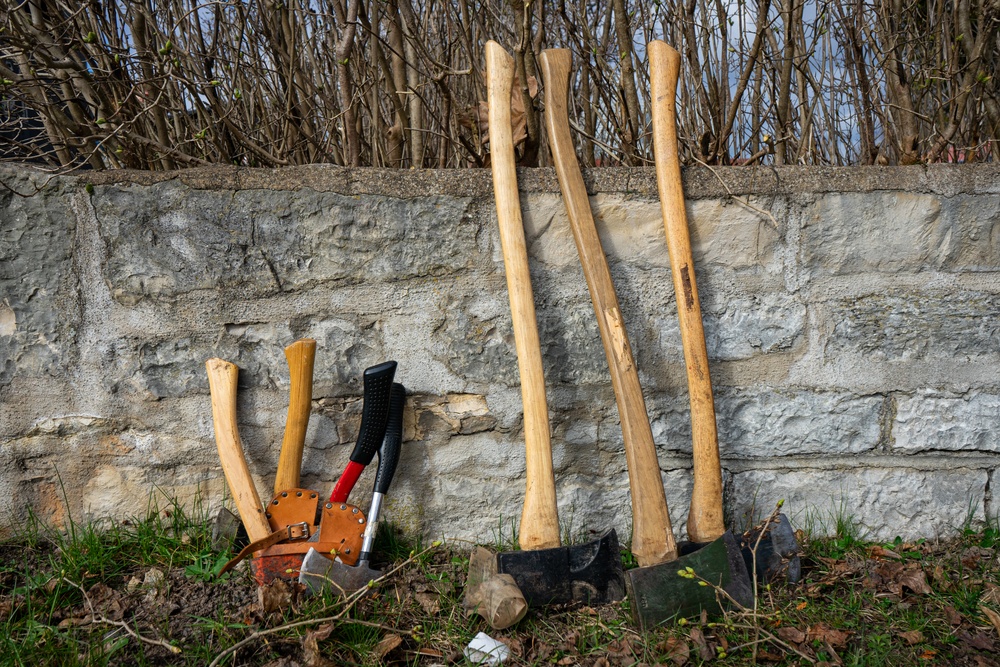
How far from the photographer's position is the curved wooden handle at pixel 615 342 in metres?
1.49

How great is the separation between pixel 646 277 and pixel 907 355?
74 cm

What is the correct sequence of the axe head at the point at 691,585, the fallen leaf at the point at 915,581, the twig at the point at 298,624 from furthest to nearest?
the fallen leaf at the point at 915,581 < the axe head at the point at 691,585 < the twig at the point at 298,624

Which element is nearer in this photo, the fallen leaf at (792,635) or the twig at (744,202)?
the fallen leaf at (792,635)

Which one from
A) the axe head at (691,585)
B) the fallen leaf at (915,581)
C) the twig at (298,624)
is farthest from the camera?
the fallen leaf at (915,581)

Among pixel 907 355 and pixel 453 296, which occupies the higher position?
pixel 453 296

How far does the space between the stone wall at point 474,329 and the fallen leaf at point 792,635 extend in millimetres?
412

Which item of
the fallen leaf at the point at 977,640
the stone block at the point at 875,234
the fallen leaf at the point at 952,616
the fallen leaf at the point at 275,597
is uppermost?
the stone block at the point at 875,234

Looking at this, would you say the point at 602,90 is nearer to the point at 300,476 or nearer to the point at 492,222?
the point at 492,222

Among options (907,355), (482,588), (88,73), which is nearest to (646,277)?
(907,355)

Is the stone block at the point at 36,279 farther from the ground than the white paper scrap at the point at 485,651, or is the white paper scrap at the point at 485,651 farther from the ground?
the stone block at the point at 36,279

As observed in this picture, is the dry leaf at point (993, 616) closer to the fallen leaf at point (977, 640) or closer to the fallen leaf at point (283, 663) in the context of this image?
the fallen leaf at point (977, 640)

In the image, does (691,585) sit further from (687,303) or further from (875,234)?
(875,234)

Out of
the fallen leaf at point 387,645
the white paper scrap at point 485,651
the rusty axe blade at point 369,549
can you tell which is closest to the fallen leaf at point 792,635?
the white paper scrap at point 485,651

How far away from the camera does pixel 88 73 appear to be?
1.66 m
